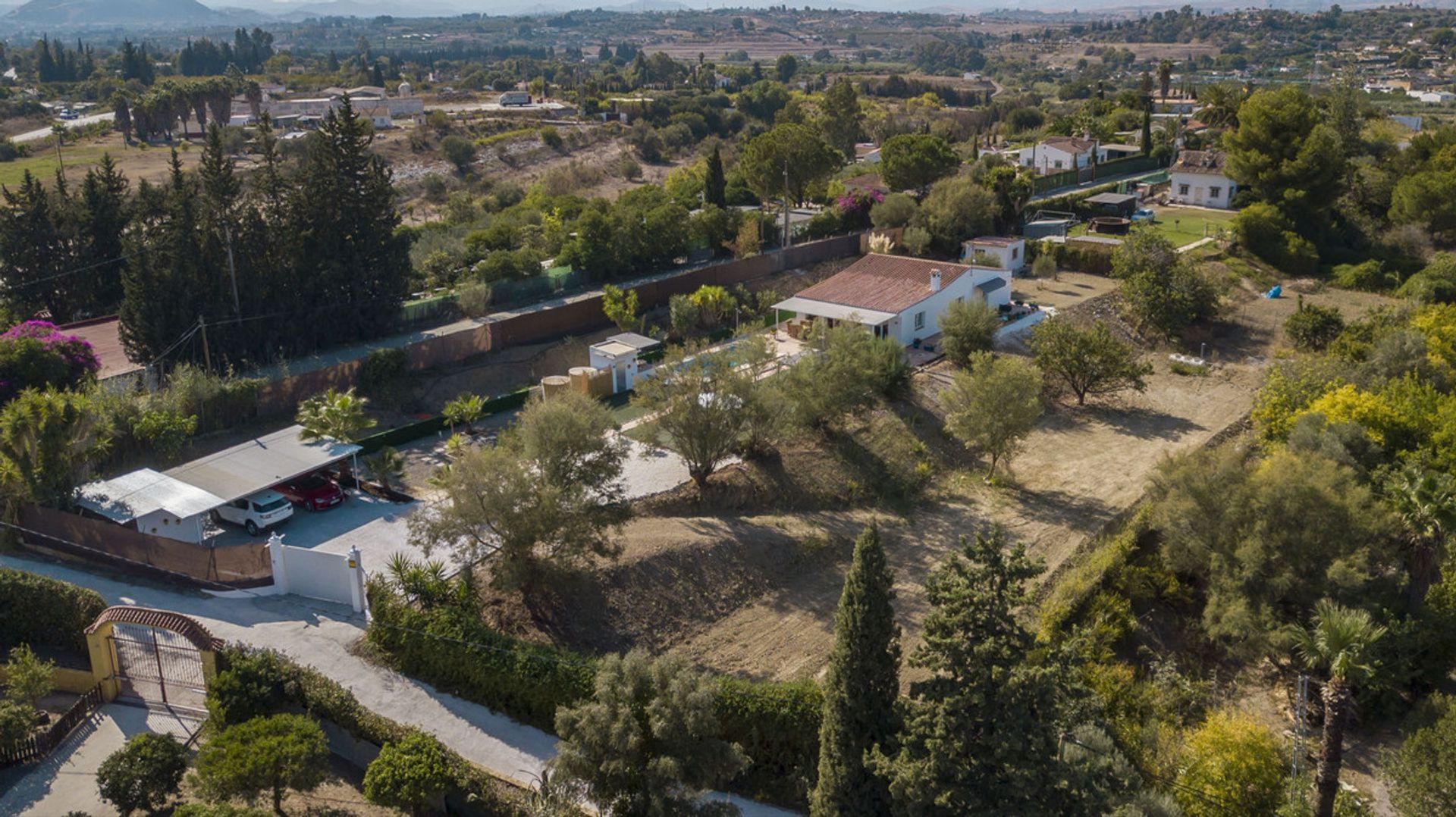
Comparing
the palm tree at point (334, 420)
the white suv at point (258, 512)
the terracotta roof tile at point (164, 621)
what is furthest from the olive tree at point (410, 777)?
the palm tree at point (334, 420)

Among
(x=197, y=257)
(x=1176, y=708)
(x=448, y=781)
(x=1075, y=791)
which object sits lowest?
(x=1176, y=708)

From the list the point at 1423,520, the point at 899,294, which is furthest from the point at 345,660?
the point at 899,294

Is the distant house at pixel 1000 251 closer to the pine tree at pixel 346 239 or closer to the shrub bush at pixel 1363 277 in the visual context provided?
the shrub bush at pixel 1363 277

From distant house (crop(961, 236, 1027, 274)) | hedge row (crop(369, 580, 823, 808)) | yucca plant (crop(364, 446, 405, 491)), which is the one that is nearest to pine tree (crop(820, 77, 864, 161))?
distant house (crop(961, 236, 1027, 274))

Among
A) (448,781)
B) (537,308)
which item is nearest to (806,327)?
(537,308)

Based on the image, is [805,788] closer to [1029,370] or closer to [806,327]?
[1029,370]

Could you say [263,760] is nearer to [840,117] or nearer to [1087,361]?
[1087,361]

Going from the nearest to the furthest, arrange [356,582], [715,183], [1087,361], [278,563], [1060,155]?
[356,582] < [278,563] < [1087,361] < [715,183] < [1060,155]
